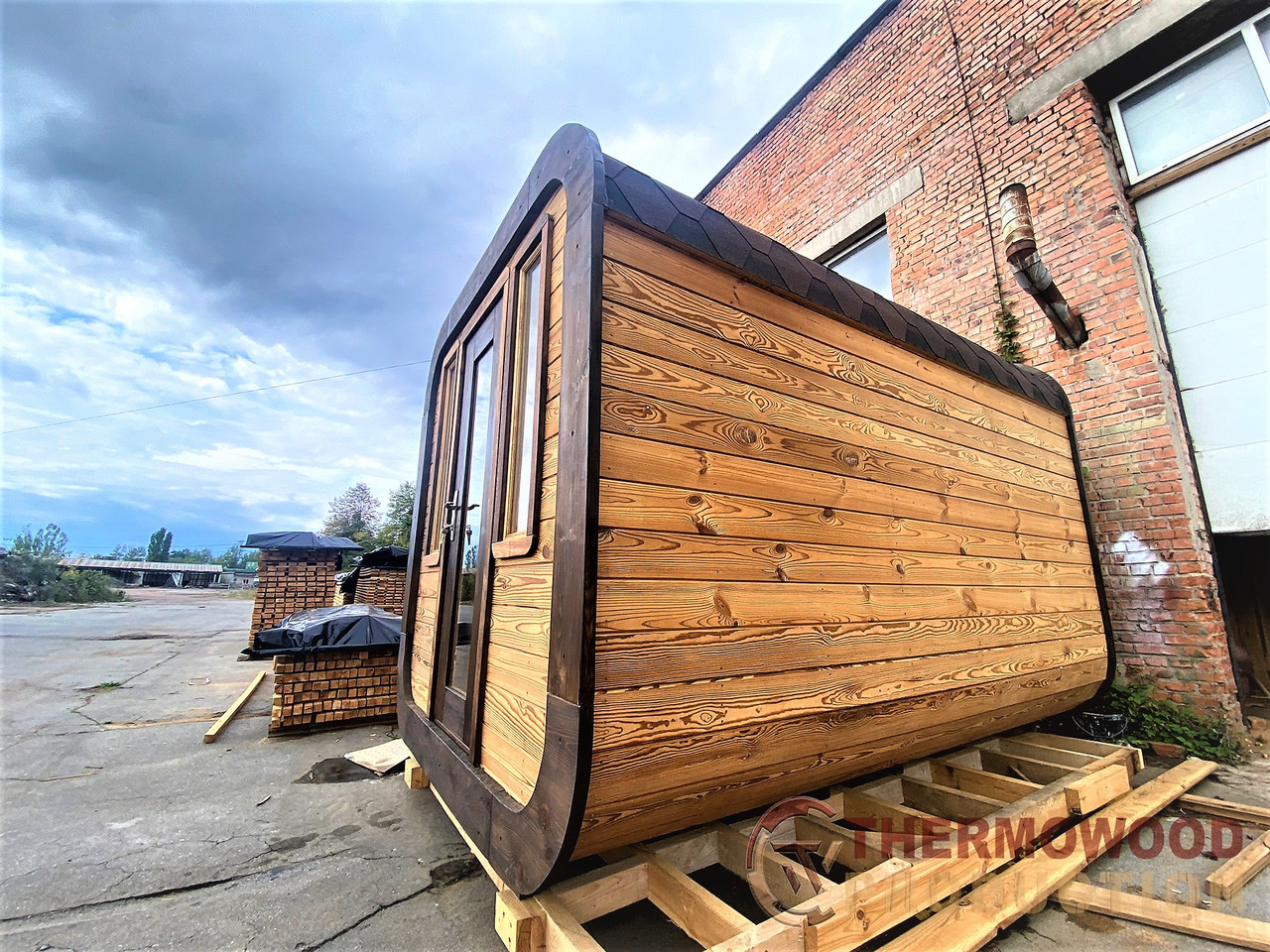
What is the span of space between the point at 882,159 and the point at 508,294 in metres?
6.20

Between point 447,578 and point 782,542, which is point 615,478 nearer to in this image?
point 782,542

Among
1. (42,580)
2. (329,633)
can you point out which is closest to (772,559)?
(329,633)

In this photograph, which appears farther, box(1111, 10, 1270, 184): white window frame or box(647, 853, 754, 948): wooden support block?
box(1111, 10, 1270, 184): white window frame

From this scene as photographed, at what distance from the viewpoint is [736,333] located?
2012mm

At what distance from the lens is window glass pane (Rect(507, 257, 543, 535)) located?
6.53 feet

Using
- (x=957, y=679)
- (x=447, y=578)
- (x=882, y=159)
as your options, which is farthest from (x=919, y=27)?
(x=447, y=578)

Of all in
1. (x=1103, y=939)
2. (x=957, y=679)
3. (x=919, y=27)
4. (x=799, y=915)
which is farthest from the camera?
(x=919, y=27)

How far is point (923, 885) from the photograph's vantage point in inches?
66.6

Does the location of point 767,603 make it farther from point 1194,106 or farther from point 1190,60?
point 1190,60

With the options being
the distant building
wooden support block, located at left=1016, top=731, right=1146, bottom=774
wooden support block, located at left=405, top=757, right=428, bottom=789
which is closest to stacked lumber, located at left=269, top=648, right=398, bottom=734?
wooden support block, located at left=405, top=757, right=428, bottom=789

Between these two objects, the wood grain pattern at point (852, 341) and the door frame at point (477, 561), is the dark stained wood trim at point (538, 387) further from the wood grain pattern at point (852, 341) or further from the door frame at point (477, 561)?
the wood grain pattern at point (852, 341)

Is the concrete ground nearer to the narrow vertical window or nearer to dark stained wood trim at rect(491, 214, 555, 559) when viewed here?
dark stained wood trim at rect(491, 214, 555, 559)

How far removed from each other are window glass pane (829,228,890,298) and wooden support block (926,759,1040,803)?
17.5ft

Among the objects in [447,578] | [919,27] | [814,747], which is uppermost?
[919,27]
